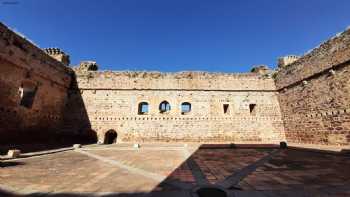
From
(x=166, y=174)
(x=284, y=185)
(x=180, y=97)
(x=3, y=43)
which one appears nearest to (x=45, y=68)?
(x=3, y=43)

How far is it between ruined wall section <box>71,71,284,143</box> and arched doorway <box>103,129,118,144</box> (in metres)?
0.44

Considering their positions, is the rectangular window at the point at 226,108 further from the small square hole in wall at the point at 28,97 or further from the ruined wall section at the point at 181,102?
the small square hole in wall at the point at 28,97

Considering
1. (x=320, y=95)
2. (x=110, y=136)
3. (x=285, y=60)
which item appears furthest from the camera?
(x=285, y=60)

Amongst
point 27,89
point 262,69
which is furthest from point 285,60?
point 27,89

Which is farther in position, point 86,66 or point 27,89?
point 86,66

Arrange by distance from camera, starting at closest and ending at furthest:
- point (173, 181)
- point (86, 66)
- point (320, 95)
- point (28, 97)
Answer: point (173, 181) → point (320, 95) → point (28, 97) → point (86, 66)

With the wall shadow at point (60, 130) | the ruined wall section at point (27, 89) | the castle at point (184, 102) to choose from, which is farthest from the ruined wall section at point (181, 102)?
the ruined wall section at point (27, 89)

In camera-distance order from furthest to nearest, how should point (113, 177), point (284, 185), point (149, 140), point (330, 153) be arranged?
point (149, 140) → point (330, 153) → point (113, 177) → point (284, 185)

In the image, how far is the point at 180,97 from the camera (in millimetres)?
13039

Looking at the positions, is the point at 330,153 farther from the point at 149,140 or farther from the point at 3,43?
the point at 3,43

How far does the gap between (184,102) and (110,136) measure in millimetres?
6442

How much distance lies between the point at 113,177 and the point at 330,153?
8060mm

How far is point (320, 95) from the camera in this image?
390 inches

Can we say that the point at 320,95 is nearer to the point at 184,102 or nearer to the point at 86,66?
the point at 184,102
